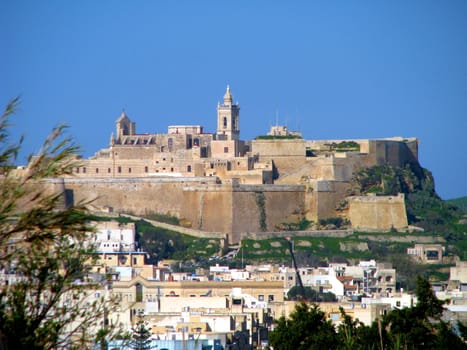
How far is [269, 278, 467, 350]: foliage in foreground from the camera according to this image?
22473mm

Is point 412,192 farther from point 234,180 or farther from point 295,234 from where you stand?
point 234,180

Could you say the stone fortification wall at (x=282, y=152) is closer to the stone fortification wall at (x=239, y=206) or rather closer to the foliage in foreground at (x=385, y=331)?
the stone fortification wall at (x=239, y=206)

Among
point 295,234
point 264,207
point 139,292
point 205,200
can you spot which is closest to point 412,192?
point 264,207

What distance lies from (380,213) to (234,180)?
6.02m

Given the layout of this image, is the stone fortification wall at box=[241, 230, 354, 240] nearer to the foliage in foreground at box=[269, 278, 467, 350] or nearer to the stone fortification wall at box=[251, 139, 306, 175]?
the stone fortification wall at box=[251, 139, 306, 175]

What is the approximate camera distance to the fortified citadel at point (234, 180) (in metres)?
63.2

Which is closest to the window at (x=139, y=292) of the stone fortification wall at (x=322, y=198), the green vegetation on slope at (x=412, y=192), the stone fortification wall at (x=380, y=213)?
the stone fortification wall at (x=322, y=198)

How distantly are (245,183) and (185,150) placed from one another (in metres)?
3.08

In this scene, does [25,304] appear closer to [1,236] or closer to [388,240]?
[1,236]

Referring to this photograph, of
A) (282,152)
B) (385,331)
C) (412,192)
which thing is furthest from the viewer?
(412,192)

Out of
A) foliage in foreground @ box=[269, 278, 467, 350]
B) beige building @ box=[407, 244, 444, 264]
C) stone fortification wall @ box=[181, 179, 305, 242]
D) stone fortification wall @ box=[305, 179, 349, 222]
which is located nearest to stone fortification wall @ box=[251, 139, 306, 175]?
stone fortification wall @ box=[305, 179, 349, 222]

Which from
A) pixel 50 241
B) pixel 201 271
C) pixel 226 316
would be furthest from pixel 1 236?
pixel 201 271

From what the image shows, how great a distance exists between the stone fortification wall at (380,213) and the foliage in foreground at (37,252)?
163 ft

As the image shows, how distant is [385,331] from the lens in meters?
23.0
